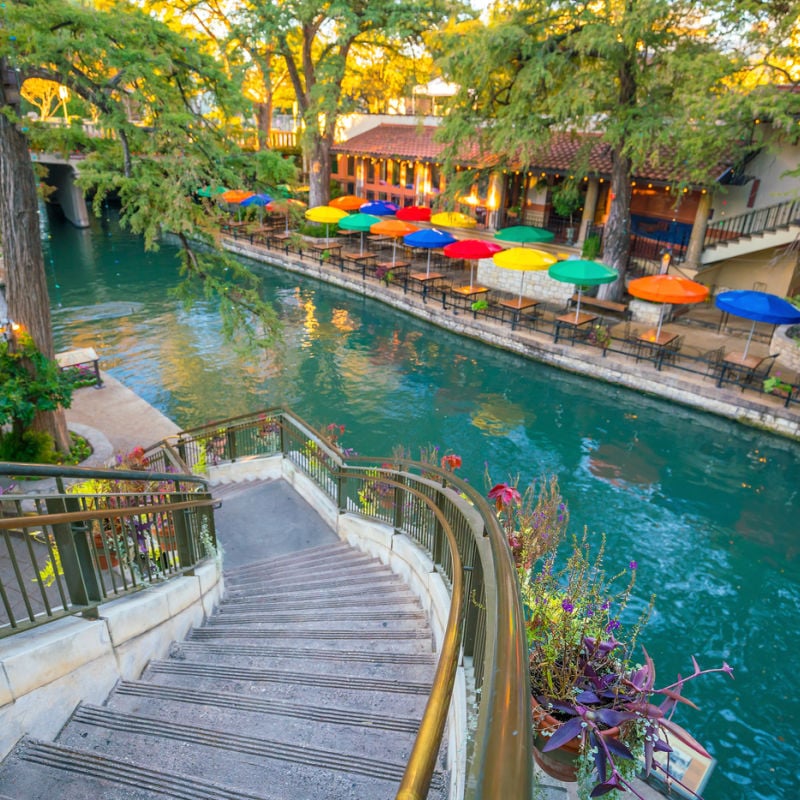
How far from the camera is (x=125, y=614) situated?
4223mm

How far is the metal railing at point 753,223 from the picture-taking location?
19.4 m

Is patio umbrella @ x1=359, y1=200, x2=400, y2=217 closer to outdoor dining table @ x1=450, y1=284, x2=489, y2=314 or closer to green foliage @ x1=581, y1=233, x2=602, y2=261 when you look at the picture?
outdoor dining table @ x1=450, y1=284, x2=489, y2=314

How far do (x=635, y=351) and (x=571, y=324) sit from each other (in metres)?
2.25

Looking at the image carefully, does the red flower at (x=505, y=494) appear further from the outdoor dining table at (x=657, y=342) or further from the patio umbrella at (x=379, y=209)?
the patio umbrella at (x=379, y=209)

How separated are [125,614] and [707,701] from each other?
7343mm

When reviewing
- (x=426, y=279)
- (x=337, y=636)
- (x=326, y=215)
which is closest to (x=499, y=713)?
(x=337, y=636)

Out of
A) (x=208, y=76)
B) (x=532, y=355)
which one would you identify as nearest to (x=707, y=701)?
(x=208, y=76)

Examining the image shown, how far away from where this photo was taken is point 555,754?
3.04 metres

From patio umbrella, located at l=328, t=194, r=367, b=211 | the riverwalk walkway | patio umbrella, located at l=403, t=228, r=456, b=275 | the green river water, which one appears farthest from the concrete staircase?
patio umbrella, located at l=328, t=194, r=367, b=211

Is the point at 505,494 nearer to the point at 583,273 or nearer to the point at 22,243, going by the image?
Result: the point at 22,243

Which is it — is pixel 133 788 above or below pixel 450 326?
above

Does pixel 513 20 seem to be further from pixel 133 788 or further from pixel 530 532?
pixel 133 788

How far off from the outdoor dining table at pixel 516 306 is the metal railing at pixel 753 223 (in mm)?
6666

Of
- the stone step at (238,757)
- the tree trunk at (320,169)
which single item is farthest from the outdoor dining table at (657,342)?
the tree trunk at (320,169)
